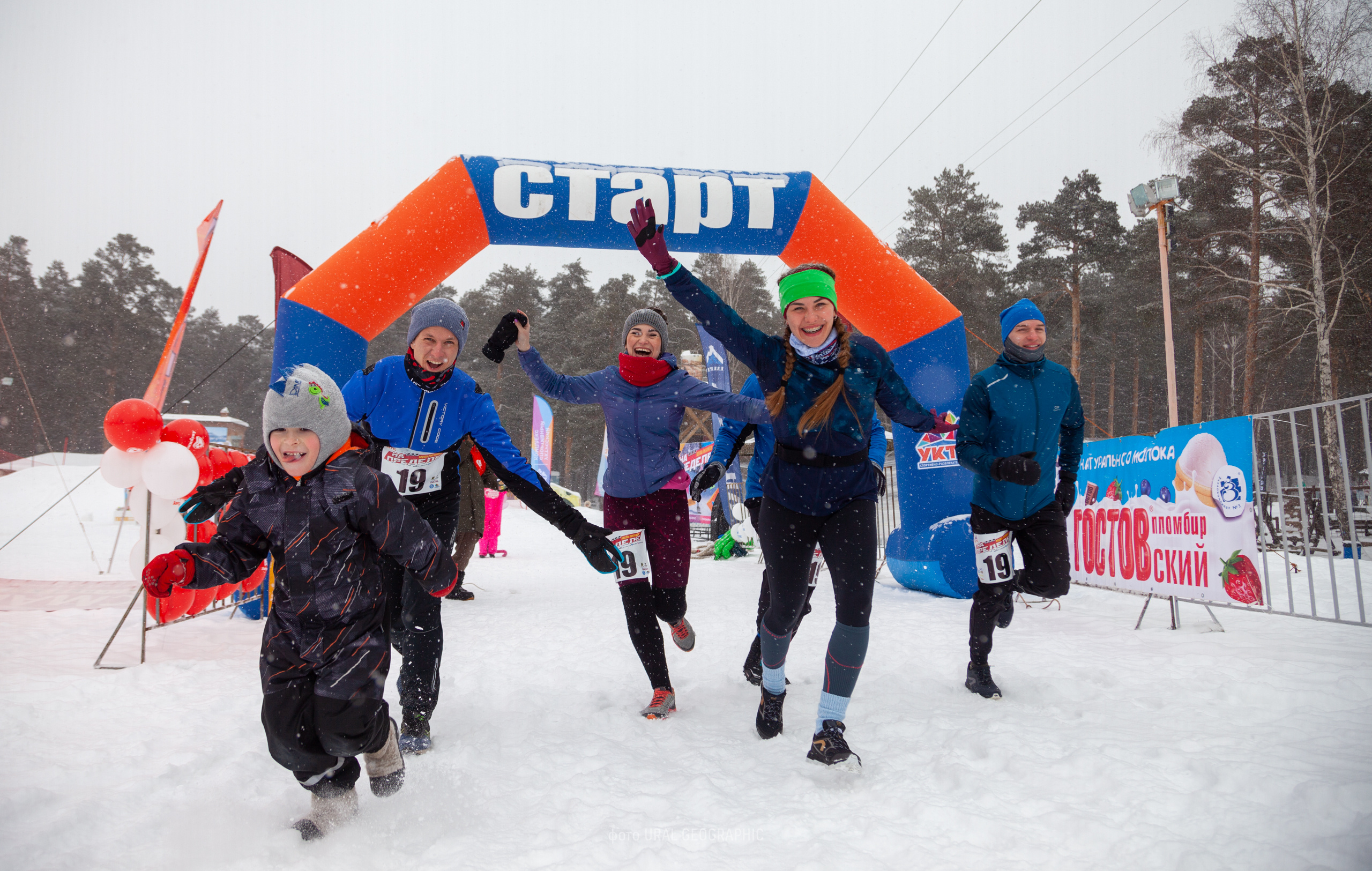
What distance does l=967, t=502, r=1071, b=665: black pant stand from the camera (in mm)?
3201

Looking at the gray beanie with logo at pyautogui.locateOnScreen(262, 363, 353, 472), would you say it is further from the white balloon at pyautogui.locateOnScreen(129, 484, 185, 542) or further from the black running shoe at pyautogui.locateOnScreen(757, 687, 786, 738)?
the white balloon at pyautogui.locateOnScreen(129, 484, 185, 542)

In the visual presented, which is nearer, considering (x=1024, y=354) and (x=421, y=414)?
(x=421, y=414)

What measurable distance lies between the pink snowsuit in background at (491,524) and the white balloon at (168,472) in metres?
6.02

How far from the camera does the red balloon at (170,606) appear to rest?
4.00 m

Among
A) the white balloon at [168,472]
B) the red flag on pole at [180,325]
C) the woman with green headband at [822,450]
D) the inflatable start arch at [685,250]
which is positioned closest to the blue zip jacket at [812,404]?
the woman with green headband at [822,450]

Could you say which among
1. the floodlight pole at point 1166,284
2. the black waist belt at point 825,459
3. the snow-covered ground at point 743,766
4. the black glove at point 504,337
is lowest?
the snow-covered ground at point 743,766

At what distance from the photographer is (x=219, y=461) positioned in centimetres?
505

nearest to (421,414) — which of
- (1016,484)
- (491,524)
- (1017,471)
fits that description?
(1017,471)

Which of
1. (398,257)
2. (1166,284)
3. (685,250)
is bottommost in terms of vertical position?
(398,257)

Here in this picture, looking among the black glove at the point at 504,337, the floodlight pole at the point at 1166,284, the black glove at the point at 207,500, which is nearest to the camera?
the black glove at the point at 207,500

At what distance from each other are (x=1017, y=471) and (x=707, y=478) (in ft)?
4.54

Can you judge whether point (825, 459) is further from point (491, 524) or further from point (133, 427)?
point (491, 524)

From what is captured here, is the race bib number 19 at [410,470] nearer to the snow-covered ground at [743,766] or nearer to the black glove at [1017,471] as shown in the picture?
the snow-covered ground at [743,766]

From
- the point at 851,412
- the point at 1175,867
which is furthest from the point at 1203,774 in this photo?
the point at 851,412
